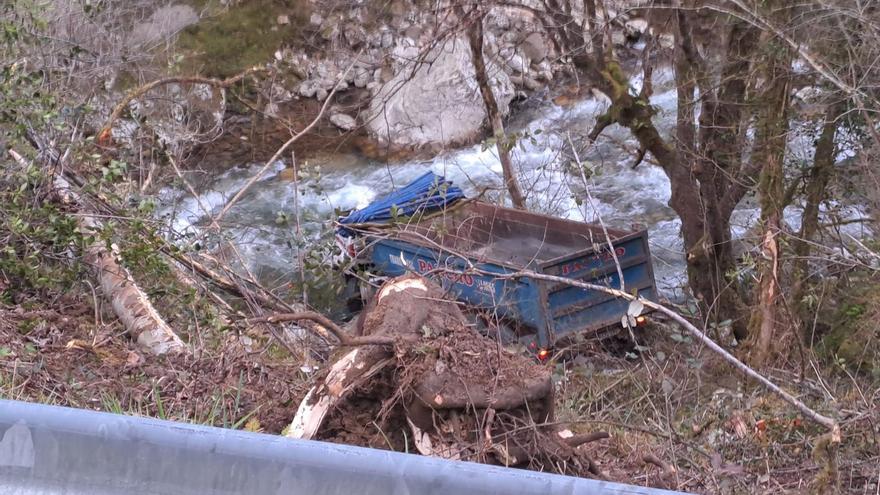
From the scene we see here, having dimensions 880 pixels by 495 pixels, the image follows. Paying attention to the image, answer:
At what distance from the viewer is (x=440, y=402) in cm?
341

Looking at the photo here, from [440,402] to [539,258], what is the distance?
691 cm

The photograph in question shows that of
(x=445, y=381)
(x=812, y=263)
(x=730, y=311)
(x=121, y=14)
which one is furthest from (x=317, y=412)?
(x=121, y=14)

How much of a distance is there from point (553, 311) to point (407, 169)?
668cm

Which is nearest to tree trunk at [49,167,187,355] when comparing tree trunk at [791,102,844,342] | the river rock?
tree trunk at [791,102,844,342]

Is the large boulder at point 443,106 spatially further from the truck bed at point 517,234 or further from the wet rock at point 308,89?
the truck bed at point 517,234

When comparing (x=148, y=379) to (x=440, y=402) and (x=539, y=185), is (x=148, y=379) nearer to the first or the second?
(x=440, y=402)

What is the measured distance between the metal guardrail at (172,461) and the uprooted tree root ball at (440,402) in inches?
50.3

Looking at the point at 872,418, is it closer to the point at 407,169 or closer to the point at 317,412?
the point at 317,412

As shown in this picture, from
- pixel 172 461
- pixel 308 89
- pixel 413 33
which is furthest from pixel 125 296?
pixel 308 89

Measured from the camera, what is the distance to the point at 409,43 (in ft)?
47.6

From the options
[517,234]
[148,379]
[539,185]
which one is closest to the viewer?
[148,379]

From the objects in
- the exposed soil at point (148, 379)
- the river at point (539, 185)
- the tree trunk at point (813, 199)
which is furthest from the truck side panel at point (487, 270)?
the exposed soil at point (148, 379)

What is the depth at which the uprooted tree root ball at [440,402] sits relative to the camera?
11.3ft

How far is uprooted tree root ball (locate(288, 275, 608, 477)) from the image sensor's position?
3443mm
